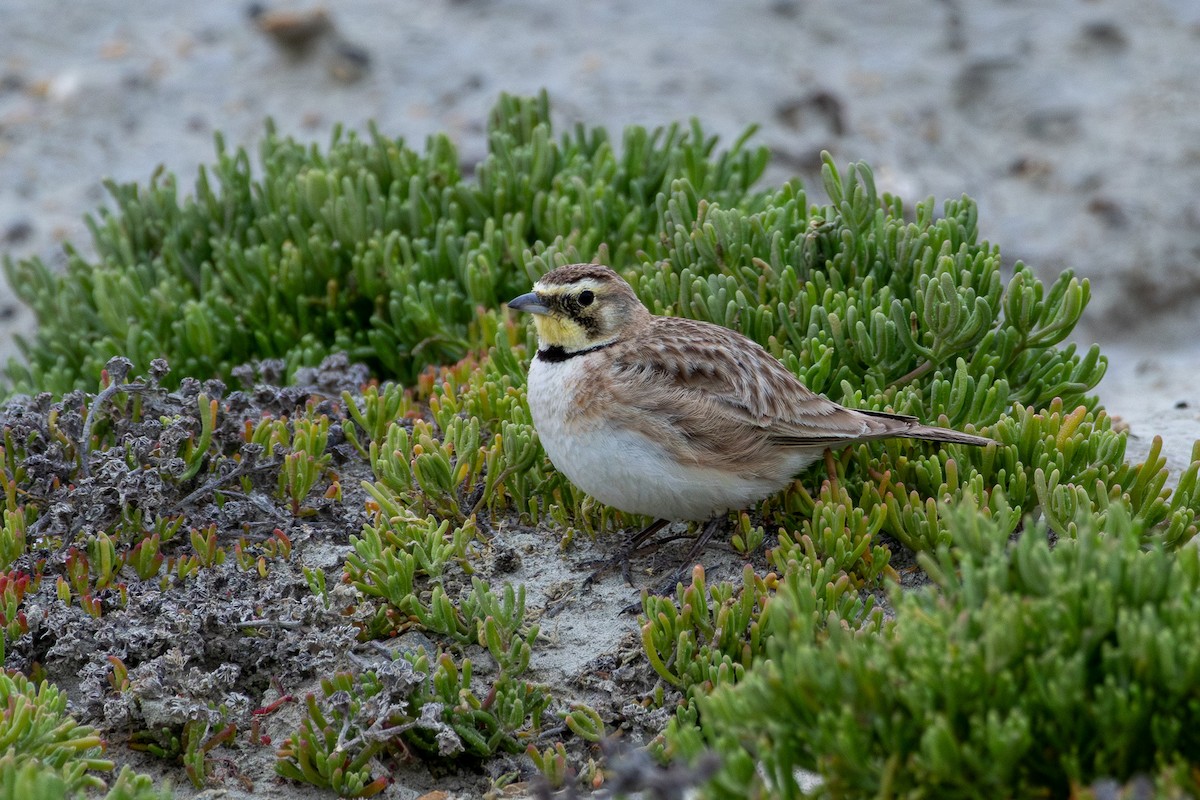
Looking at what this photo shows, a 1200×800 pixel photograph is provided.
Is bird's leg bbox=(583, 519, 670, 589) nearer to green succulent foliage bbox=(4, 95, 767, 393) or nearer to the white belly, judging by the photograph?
the white belly

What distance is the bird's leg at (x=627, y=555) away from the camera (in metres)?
5.55

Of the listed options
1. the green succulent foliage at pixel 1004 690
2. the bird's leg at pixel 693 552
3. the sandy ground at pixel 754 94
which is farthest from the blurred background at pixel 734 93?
the green succulent foliage at pixel 1004 690

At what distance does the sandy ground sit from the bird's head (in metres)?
5.04

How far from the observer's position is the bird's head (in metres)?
5.74

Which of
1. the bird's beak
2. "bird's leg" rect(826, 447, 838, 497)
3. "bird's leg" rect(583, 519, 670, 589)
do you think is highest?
the bird's beak

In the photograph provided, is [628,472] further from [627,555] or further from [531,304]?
[531,304]

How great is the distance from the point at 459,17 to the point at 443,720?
8729mm

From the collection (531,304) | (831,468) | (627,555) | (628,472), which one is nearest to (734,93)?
(531,304)

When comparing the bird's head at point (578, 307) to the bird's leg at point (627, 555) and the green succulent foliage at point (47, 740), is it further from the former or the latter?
the green succulent foliage at point (47, 740)

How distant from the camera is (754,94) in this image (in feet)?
36.7

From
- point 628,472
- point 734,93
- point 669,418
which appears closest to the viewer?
point 628,472

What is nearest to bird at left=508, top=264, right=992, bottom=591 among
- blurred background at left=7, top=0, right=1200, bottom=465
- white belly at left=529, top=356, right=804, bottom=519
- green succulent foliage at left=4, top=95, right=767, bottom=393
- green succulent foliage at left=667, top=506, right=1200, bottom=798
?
white belly at left=529, top=356, right=804, bottom=519

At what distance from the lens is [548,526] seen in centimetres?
593

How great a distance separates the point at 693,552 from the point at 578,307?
1.19m
